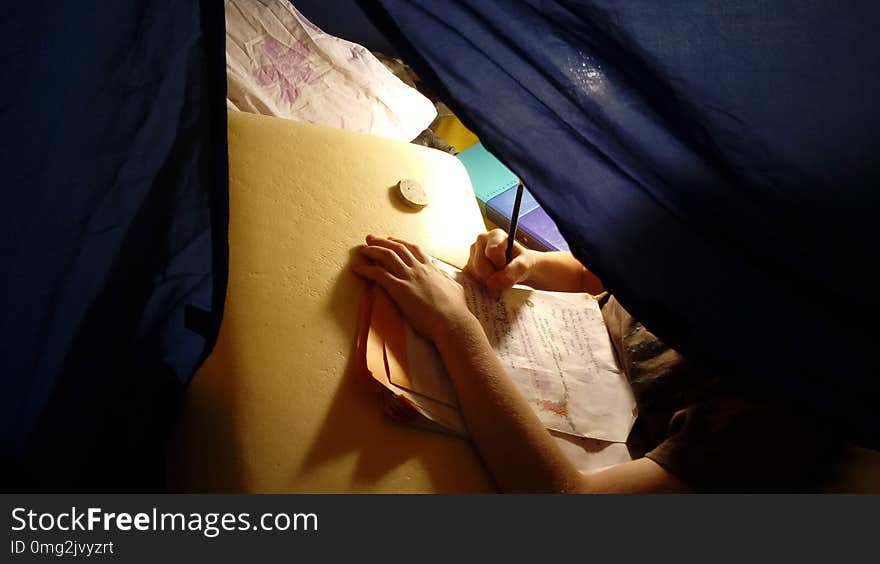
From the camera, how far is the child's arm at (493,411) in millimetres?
661

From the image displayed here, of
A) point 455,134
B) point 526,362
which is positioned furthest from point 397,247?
point 455,134

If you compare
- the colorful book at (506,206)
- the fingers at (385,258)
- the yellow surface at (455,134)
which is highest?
the fingers at (385,258)

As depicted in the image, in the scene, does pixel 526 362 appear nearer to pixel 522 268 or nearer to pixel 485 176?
pixel 522 268

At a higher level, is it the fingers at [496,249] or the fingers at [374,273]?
the fingers at [496,249]

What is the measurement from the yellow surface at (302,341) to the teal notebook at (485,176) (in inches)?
21.7

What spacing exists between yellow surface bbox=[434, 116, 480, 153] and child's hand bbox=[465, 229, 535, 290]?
3.69ft

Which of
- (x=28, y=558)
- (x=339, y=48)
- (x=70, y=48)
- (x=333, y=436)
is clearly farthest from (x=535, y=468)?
(x=339, y=48)

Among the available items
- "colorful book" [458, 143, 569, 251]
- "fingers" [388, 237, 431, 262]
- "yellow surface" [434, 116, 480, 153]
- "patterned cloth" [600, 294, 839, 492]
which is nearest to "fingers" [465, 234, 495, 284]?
"fingers" [388, 237, 431, 262]

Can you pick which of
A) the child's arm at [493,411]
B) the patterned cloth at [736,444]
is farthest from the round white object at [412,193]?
the patterned cloth at [736,444]

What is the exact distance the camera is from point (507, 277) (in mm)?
956

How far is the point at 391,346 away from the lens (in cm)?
77

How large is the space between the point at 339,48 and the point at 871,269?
153 centimetres

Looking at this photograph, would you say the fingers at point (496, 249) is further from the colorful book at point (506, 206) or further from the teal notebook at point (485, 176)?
the teal notebook at point (485, 176)

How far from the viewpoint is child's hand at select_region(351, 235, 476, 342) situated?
790 mm
